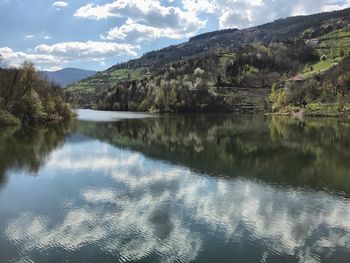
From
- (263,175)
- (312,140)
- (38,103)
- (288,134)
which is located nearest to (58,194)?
(263,175)

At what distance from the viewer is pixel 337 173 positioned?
4831 centimetres

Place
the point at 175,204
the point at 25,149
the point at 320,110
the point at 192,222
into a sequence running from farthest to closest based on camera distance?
1. the point at 320,110
2. the point at 25,149
3. the point at 175,204
4. the point at 192,222

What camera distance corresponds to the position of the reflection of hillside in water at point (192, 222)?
80.4 ft

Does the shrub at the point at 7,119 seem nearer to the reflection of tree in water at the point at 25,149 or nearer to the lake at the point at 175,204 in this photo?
the reflection of tree in water at the point at 25,149

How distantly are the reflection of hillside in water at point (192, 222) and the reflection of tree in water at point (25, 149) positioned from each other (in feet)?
51.9

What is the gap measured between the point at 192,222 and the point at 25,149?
44.4 metres

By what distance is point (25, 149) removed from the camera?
65.4 metres

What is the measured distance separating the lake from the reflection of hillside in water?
73mm

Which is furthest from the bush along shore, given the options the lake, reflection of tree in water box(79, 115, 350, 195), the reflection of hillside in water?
the reflection of hillside in water

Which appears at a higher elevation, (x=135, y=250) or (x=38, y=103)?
(x=38, y=103)

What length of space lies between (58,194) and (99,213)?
8125 millimetres

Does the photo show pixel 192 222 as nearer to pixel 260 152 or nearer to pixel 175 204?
pixel 175 204

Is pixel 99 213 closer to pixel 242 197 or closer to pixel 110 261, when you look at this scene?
pixel 110 261

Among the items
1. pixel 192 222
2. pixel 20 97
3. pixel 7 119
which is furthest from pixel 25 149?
pixel 20 97
